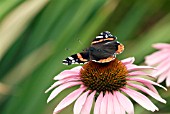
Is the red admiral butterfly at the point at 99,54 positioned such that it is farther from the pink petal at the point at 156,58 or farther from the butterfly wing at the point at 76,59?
the pink petal at the point at 156,58

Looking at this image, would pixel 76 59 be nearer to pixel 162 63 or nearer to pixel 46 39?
pixel 162 63

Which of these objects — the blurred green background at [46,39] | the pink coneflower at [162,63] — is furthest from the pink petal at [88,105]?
the blurred green background at [46,39]

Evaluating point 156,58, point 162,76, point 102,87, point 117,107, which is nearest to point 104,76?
point 102,87

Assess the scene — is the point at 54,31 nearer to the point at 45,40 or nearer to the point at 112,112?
the point at 45,40

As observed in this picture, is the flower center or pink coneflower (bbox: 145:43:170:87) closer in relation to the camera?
the flower center

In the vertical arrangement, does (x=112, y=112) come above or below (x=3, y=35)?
below

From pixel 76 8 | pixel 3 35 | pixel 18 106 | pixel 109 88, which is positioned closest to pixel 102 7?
pixel 76 8

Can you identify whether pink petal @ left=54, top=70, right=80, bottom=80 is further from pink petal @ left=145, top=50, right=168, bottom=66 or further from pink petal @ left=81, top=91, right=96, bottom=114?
pink petal @ left=145, top=50, right=168, bottom=66

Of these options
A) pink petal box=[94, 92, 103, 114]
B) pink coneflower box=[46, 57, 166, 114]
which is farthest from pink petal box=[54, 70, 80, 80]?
pink petal box=[94, 92, 103, 114]
